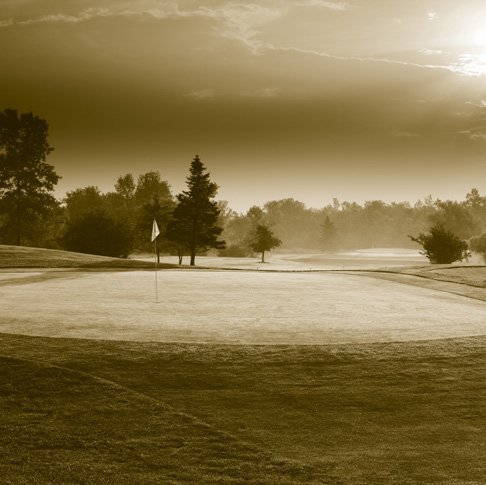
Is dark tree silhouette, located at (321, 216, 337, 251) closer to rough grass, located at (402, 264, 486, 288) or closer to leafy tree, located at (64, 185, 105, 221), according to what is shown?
leafy tree, located at (64, 185, 105, 221)

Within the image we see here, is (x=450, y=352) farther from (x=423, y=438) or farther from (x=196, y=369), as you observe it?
(x=196, y=369)

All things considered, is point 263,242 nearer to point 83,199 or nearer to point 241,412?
point 83,199

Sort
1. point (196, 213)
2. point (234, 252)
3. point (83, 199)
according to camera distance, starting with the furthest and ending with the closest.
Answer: point (83, 199), point (234, 252), point (196, 213)

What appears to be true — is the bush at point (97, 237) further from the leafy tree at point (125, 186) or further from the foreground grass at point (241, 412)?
the foreground grass at point (241, 412)

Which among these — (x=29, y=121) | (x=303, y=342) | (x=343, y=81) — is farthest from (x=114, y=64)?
(x=303, y=342)

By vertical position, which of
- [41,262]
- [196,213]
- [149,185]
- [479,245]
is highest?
[149,185]

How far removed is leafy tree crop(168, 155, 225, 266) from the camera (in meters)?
63.5

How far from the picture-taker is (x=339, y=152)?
12075 centimetres

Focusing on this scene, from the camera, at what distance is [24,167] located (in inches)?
3007

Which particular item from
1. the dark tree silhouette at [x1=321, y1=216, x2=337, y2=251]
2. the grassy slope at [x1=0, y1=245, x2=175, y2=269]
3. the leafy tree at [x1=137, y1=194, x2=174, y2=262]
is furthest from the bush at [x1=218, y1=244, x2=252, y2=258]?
the grassy slope at [x1=0, y1=245, x2=175, y2=269]

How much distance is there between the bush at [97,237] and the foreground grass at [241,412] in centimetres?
6170

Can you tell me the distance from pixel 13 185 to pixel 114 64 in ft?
68.7

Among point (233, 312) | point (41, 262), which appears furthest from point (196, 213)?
point (233, 312)

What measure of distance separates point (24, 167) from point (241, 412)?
7494cm
